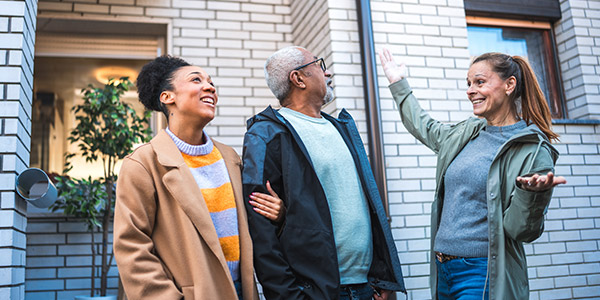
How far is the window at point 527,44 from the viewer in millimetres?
5250

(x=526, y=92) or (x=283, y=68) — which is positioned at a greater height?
(x=283, y=68)

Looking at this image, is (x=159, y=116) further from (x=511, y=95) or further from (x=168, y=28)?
(x=511, y=95)

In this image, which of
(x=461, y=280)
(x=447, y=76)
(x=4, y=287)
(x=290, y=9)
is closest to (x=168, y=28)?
(x=290, y=9)

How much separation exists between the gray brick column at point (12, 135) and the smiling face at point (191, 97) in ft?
3.17

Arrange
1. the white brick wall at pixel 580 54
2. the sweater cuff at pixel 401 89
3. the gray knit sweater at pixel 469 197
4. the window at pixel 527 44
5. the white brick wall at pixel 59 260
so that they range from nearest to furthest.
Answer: the gray knit sweater at pixel 469 197, the sweater cuff at pixel 401 89, the white brick wall at pixel 59 260, the white brick wall at pixel 580 54, the window at pixel 527 44

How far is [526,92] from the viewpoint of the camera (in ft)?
8.50

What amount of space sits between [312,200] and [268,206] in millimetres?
189

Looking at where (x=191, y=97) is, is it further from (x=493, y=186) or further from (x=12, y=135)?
(x=493, y=186)

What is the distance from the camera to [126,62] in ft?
17.3

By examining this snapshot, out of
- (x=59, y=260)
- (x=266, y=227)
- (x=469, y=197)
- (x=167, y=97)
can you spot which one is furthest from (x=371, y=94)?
(x=59, y=260)

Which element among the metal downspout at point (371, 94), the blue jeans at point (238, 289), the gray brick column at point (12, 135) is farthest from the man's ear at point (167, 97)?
the metal downspout at point (371, 94)

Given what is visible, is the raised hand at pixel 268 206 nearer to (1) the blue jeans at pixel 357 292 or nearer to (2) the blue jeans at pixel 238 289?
(2) the blue jeans at pixel 238 289

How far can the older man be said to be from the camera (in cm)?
214

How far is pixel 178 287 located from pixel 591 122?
437 centimetres
